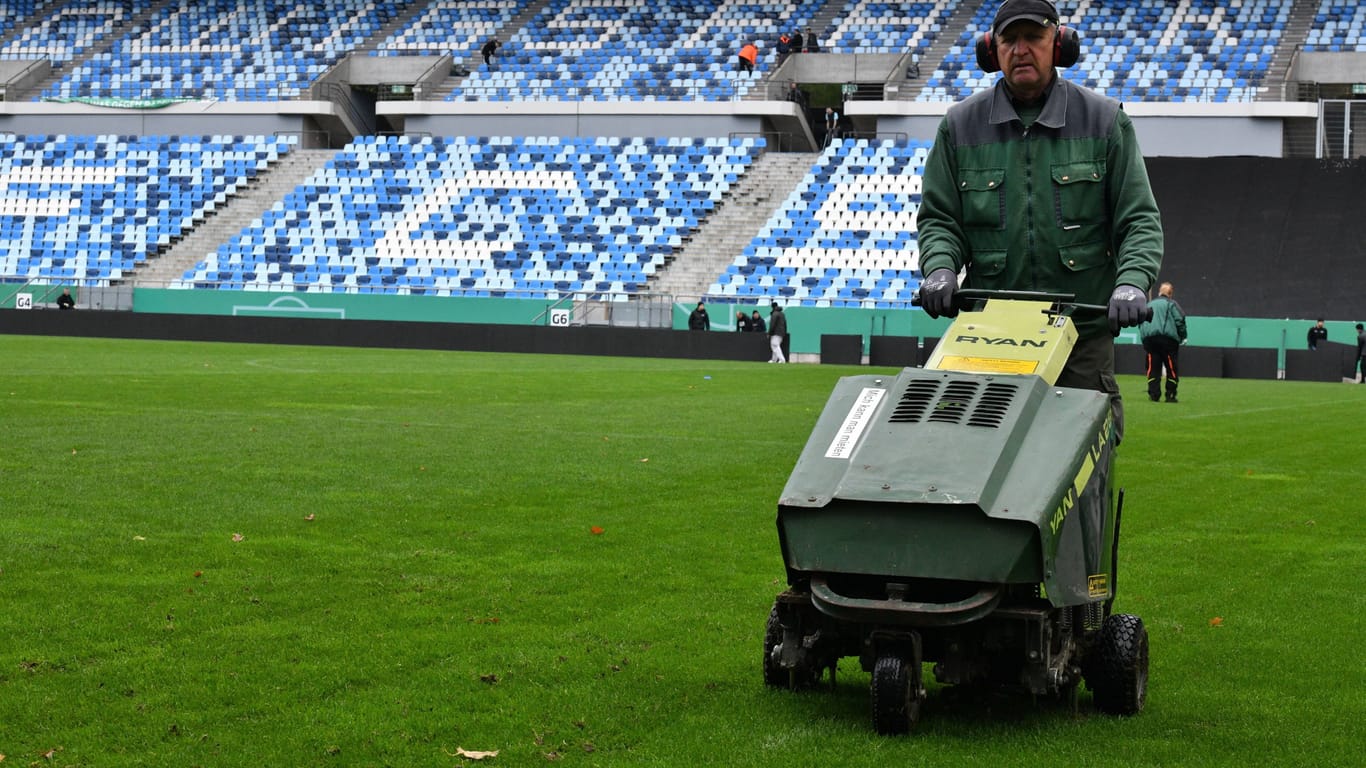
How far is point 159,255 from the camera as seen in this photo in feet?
156

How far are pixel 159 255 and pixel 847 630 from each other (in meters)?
46.0

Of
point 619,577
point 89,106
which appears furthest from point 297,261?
point 619,577

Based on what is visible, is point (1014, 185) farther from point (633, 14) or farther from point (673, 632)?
point (633, 14)

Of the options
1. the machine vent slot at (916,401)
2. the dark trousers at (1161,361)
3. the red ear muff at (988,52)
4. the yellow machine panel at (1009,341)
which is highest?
the red ear muff at (988,52)

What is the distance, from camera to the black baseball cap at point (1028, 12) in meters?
5.11

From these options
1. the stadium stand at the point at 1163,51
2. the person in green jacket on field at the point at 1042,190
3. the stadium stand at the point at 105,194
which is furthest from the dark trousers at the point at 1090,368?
the stadium stand at the point at 1163,51

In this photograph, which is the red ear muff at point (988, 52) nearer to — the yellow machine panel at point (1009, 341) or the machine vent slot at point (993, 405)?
the yellow machine panel at point (1009, 341)

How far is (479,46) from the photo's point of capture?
56.0 m

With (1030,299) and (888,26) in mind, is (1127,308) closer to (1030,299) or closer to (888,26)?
(1030,299)

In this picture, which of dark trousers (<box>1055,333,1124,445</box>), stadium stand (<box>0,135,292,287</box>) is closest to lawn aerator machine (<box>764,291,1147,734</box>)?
dark trousers (<box>1055,333,1124,445</box>)

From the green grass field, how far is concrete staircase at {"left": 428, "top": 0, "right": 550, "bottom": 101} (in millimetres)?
40075

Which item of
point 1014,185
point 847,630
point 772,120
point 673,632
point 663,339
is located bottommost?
point 663,339

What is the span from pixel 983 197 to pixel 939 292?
1.68 ft

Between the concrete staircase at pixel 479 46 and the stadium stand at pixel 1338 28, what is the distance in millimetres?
25765
